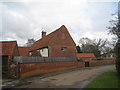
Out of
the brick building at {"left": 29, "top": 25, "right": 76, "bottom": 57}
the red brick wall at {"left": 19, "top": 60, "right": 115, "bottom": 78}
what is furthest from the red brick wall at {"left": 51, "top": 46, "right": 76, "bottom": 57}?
the red brick wall at {"left": 19, "top": 60, "right": 115, "bottom": 78}

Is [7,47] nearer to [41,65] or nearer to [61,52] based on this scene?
[41,65]

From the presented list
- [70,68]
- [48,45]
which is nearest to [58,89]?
[70,68]

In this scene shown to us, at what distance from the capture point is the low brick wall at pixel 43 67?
1869 centimetres

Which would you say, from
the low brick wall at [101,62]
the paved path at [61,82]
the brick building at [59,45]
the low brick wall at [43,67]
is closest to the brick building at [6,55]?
the low brick wall at [43,67]

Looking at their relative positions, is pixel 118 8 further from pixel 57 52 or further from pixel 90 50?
pixel 90 50

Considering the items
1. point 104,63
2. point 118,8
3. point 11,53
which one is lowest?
point 104,63

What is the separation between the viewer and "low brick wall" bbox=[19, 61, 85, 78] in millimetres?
18694

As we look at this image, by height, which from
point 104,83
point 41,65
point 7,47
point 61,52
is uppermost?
point 7,47

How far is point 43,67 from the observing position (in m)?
23.0

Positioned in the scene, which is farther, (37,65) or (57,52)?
(57,52)

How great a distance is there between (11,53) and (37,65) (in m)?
4.13

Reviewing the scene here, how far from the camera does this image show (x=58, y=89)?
11516mm

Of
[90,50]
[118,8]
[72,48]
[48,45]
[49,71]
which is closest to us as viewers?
[118,8]

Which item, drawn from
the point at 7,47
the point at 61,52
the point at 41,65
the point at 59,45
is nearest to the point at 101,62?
the point at 61,52
